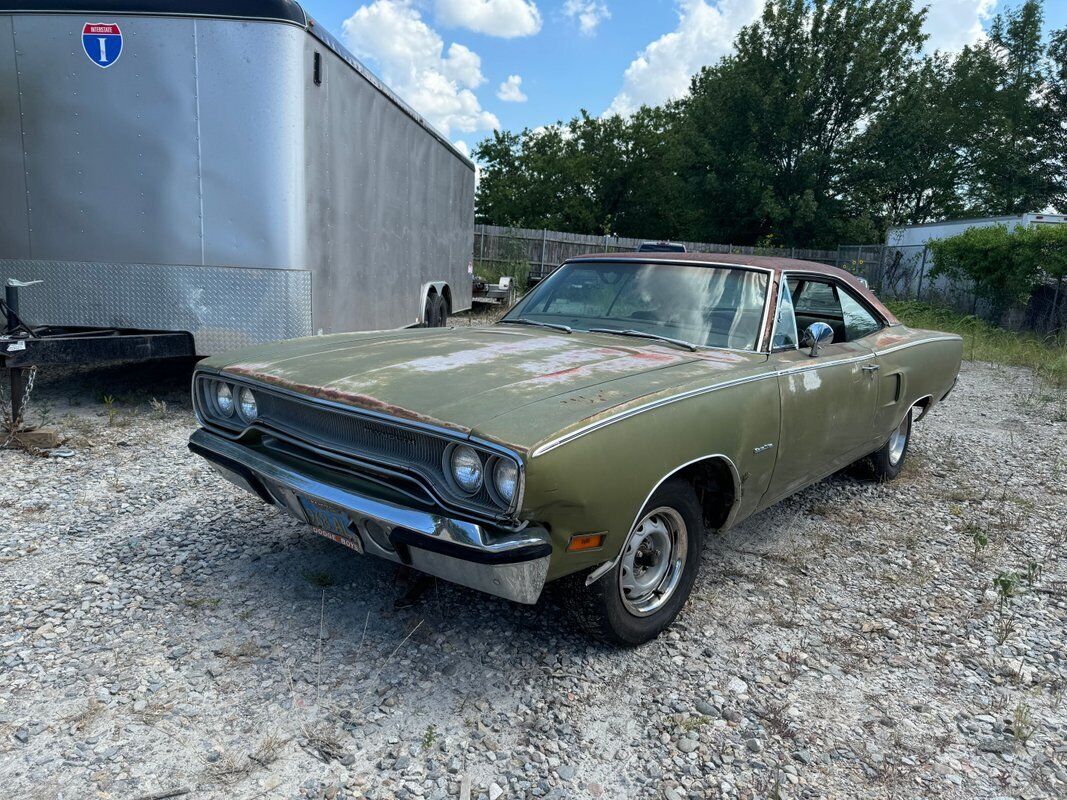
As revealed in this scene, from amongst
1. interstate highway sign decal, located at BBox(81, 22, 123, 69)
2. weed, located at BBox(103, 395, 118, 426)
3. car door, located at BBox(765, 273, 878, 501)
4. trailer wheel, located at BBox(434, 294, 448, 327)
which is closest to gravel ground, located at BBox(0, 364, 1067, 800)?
car door, located at BBox(765, 273, 878, 501)

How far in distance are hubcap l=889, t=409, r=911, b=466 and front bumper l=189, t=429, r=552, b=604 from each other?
145 inches

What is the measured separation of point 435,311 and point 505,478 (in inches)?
280

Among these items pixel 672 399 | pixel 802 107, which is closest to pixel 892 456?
pixel 672 399

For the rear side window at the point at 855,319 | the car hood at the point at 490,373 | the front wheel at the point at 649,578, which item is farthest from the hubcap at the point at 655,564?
the rear side window at the point at 855,319

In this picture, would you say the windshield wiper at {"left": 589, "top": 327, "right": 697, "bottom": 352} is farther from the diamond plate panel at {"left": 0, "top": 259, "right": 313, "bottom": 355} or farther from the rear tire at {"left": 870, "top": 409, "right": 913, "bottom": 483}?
the diamond plate panel at {"left": 0, "top": 259, "right": 313, "bottom": 355}

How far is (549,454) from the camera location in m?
2.10

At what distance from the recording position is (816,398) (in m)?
3.45

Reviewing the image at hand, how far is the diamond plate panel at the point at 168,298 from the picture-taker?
5.30m

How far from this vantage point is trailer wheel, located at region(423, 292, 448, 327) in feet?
29.0

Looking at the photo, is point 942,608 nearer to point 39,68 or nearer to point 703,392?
point 703,392

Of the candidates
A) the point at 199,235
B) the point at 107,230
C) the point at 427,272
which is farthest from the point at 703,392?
the point at 427,272

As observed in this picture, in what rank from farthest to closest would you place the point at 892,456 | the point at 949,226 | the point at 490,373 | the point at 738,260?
the point at 949,226
the point at 892,456
the point at 738,260
the point at 490,373

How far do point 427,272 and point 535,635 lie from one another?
6.41 meters

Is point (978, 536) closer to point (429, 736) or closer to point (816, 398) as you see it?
point (816, 398)
